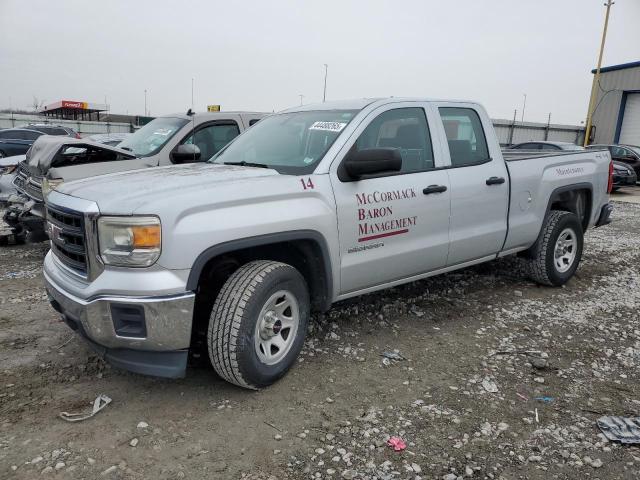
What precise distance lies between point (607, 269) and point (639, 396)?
11.8ft

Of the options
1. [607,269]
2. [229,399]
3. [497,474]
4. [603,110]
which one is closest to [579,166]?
[607,269]

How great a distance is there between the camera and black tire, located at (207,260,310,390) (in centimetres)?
292

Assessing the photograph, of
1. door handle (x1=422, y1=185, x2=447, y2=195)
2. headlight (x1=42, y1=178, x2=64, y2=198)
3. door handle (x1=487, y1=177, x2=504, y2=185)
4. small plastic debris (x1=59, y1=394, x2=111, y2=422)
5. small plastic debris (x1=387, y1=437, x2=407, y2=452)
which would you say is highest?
door handle (x1=487, y1=177, x2=504, y2=185)

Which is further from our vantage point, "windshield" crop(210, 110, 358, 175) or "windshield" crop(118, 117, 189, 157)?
"windshield" crop(118, 117, 189, 157)

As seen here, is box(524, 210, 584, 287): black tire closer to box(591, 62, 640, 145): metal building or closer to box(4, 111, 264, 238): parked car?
box(4, 111, 264, 238): parked car

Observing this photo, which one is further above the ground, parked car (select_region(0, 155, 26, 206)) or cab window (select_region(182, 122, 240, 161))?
cab window (select_region(182, 122, 240, 161))

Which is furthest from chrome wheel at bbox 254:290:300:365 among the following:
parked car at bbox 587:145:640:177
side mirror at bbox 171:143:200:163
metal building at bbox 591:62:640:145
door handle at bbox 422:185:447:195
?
metal building at bbox 591:62:640:145

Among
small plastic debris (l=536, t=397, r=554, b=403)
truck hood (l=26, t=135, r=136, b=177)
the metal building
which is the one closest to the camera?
small plastic debris (l=536, t=397, r=554, b=403)

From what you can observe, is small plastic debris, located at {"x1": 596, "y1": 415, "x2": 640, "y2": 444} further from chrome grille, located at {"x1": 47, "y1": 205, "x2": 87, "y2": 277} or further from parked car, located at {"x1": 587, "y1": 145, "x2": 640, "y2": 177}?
parked car, located at {"x1": 587, "y1": 145, "x2": 640, "y2": 177}

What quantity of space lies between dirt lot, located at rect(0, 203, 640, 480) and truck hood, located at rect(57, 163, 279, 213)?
4.11 ft

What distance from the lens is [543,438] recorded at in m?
2.84

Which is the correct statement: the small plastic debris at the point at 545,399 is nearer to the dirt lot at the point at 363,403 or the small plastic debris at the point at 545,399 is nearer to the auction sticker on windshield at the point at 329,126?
the dirt lot at the point at 363,403

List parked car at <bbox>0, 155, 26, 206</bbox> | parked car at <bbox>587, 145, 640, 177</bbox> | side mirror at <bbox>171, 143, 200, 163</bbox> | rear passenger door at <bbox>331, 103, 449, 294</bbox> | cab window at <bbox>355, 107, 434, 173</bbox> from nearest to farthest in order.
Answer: rear passenger door at <bbox>331, 103, 449, 294</bbox>
cab window at <bbox>355, 107, 434, 173</bbox>
side mirror at <bbox>171, 143, 200, 163</bbox>
parked car at <bbox>0, 155, 26, 206</bbox>
parked car at <bbox>587, 145, 640, 177</bbox>

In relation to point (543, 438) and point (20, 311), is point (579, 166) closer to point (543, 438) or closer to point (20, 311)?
point (543, 438)
